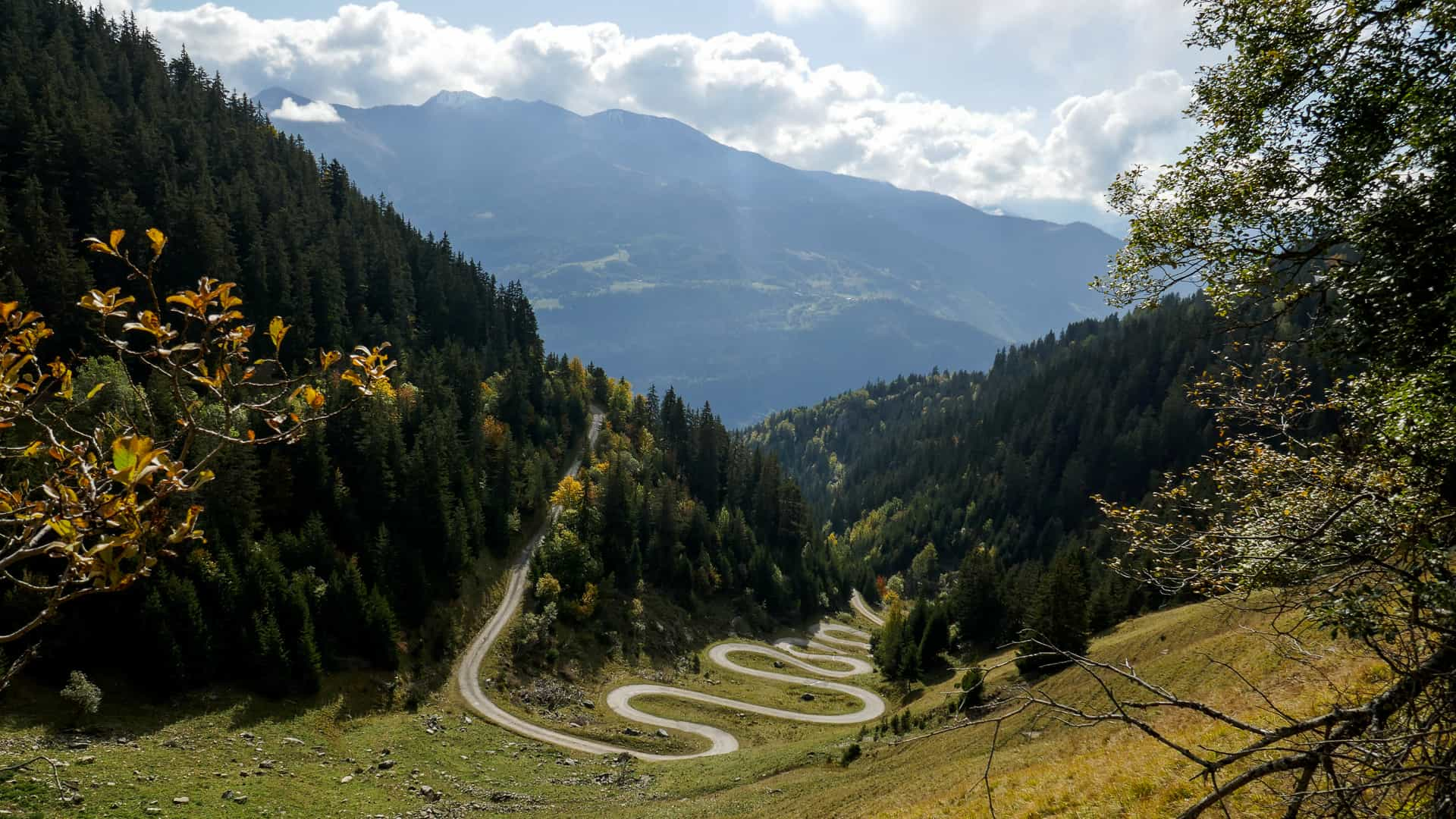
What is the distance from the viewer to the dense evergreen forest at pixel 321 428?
47594 mm

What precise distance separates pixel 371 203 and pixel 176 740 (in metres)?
131

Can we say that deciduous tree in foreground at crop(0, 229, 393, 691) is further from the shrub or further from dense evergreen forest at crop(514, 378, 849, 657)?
dense evergreen forest at crop(514, 378, 849, 657)

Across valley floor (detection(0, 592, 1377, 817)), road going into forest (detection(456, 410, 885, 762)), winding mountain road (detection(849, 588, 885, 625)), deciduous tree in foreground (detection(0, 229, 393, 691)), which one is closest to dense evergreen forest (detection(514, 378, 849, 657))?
road going into forest (detection(456, 410, 885, 762))

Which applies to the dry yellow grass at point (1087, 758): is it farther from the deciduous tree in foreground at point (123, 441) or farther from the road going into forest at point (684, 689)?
the road going into forest at point (684, 689)

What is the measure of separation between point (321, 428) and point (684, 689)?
4684 cm

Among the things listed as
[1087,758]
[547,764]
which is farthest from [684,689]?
[1087,758]

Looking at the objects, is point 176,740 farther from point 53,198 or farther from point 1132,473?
point 1132,473

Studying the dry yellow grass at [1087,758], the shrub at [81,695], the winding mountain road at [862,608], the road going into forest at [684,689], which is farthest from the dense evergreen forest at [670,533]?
the dry yellow grass at [1087,758]

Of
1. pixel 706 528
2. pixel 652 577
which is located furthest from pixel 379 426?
pixel 706 528

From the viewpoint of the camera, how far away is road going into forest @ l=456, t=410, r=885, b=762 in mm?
54375

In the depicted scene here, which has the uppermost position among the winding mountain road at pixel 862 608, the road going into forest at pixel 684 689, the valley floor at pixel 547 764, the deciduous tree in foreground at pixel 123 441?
the deciduous tree in foreground at pixel 123 441

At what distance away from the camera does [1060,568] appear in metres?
54.8

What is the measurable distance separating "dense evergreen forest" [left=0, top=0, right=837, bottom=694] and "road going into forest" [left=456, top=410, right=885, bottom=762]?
4269mm

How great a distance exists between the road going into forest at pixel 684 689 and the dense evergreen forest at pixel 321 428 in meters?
4.27
